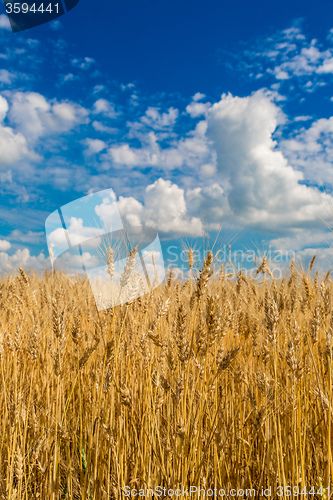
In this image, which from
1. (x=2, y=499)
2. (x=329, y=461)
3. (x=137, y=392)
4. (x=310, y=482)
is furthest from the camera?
(x=137, y=392)

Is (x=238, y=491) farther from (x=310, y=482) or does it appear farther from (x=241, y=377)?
(x=241, y=377)

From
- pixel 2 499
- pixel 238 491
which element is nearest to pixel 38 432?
pixel 2 499

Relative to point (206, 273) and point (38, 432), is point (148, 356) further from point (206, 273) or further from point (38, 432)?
point (38, 432)

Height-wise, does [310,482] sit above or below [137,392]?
below

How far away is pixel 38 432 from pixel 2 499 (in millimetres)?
441

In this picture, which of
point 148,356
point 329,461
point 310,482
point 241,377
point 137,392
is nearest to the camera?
point 329,461

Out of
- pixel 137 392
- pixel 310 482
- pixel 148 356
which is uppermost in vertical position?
pixel 148 356

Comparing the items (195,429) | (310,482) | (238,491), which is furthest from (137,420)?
(310,482)

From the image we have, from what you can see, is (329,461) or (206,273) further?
(206,273)

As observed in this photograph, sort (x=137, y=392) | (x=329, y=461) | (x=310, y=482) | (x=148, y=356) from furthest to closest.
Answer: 1. (x=137, y=392)
2. (x=148, y=356)
3. (x=310, y=482)
4. (x=329, y=461)

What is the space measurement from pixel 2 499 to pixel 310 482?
164 cm

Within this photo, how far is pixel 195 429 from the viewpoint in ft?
5.24

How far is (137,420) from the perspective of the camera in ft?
6.64

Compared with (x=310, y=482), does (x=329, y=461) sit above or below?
above
